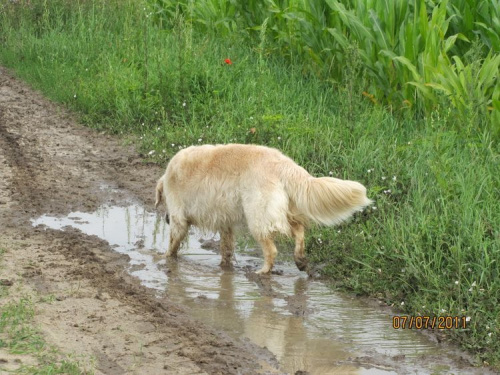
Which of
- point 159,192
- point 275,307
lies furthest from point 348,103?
point 275,307

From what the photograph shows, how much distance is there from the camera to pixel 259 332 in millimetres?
5547

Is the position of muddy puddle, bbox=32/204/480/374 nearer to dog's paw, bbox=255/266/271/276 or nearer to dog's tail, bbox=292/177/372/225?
dog's paw, bbox=255/266/271/276

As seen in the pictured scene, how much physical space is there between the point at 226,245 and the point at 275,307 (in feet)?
3.44

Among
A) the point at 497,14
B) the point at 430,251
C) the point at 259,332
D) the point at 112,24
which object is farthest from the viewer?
the point at 112,24

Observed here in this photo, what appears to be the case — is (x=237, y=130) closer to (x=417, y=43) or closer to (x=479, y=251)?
(x=417, y=43)

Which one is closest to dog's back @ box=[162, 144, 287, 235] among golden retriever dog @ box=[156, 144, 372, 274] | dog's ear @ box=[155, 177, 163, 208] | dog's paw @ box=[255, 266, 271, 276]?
golden retriever dog @ box=[156, 144, 372, 274]

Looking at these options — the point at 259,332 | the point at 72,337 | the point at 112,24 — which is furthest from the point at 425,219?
the point at 112,24

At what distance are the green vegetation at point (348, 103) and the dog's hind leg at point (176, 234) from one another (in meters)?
1.01

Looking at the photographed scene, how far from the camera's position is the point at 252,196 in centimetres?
655

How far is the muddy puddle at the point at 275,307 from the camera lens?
5.13m

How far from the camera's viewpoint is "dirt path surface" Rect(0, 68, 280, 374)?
16.3 ft

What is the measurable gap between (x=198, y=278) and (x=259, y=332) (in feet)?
4.11

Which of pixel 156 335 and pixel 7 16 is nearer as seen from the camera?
pixel 156 335

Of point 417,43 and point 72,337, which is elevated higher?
point 417,43
